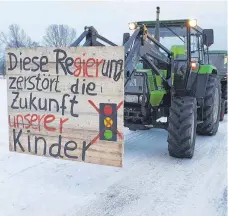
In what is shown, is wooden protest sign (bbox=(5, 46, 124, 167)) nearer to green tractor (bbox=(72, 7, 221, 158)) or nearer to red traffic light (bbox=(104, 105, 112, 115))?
red traffic light (bbox=(104, 105, 112, 115))

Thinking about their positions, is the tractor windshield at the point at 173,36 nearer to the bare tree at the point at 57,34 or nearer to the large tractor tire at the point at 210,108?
the large tractor tire at the point at 210,108

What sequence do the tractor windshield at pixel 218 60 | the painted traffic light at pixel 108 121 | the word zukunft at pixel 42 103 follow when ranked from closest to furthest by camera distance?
1. the painted traffic light at pixel 108 121
2. the word zukunft at pixel 42 103
3. the tractor windshield at pixel 218 60

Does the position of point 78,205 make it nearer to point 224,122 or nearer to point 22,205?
point 22,205

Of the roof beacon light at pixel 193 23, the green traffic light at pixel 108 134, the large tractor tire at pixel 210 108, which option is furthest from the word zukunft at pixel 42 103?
the large tractor tire at pixel 210 108

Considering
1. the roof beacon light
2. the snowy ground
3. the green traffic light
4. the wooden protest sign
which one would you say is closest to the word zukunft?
the wooden protest sign

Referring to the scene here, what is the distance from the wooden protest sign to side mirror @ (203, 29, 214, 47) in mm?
3820

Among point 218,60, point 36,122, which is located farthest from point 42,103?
point 218,60

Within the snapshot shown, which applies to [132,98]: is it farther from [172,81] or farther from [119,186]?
[119,186]

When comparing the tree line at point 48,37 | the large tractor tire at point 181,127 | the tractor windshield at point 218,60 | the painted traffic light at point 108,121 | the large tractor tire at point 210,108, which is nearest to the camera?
the painted traffic light at point 108,121

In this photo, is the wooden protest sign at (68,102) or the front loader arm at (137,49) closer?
the wooden protest sign at (68,102)

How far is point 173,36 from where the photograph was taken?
624 cm

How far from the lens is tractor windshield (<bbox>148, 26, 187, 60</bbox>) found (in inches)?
242

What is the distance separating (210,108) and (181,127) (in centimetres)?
149

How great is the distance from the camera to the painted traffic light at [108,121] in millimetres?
2943
